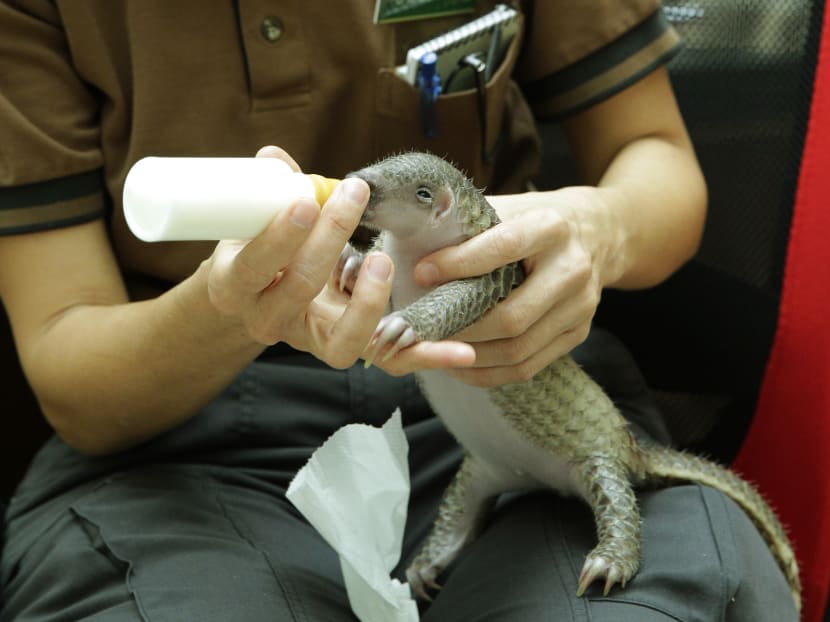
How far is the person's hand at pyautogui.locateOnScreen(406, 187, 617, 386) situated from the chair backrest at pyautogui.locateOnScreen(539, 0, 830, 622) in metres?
0.37

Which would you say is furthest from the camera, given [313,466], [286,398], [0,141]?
[286,398]

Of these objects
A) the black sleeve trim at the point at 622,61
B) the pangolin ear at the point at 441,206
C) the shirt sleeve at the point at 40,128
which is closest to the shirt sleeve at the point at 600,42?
the black sleeve trim at the point at 622,61

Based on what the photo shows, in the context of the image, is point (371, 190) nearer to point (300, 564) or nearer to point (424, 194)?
point (424, 194)

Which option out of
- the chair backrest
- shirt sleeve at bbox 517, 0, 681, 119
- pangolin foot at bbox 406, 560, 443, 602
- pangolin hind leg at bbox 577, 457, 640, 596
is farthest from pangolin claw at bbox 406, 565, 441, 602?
shirt sleeve at bbox 517, 0, 681, 119

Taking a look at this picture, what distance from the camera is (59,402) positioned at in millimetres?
1096

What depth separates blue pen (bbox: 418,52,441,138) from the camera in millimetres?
1097

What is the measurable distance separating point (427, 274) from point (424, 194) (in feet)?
0.23

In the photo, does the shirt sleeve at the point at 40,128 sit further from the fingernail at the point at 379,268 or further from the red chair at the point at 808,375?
the red chair at the point at 808,375

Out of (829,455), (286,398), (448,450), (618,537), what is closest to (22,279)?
(286,398)

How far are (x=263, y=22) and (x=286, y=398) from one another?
0.42 meters

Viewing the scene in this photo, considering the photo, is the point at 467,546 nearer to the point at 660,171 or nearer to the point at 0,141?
the point at 660,171

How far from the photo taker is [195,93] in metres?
1.09

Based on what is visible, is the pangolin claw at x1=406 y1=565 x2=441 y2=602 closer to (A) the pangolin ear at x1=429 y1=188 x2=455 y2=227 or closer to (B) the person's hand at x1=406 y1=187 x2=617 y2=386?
(B) the person's hand at x1=406 y1=187 x2=617 y2=386

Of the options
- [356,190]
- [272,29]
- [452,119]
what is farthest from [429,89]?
[356,190]
